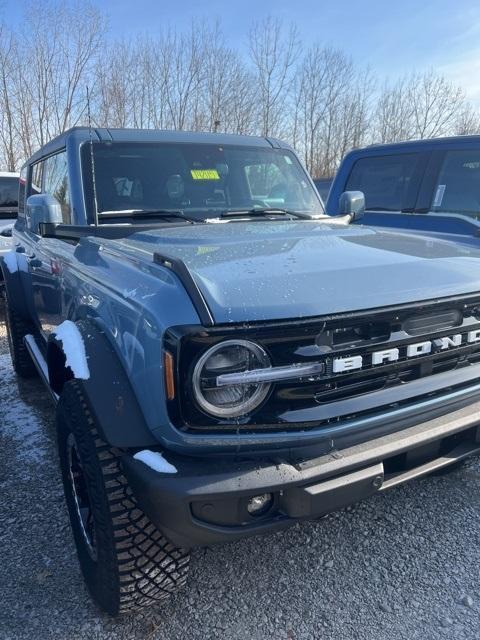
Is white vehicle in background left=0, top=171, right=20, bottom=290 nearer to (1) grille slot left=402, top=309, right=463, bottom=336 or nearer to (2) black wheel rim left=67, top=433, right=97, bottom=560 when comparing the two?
(2) black wheel rim left=67, top=433, right=97, bottom=560

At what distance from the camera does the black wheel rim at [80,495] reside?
7.21 feet

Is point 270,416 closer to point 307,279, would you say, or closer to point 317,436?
point 317,436

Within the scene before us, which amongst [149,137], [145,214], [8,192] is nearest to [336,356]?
[145,214]

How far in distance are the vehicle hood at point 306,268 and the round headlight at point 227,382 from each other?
0.12 metres

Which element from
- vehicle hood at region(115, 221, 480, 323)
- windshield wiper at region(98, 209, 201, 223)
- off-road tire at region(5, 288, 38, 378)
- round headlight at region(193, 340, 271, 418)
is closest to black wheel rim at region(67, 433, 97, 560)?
round headlight at region(193, 340, 271, 418)

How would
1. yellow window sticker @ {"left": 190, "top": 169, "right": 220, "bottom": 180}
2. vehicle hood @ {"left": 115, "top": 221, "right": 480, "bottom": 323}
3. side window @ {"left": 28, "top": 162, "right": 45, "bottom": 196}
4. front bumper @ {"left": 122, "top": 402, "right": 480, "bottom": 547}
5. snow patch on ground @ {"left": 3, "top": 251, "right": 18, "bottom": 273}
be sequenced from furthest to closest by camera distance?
snow patch on ground @ {"left": 3, "top": 251, "right": 18, "bottom": 273}
side window @ {"left": 28, "top": 162, "right": 45, "bottom": 196}
yellow window sticker @ {"left": 190, "top": 169, "right": 220, "bottom": 180}
vehicle hood @ {"left": 115, "top": 221, "right": 480, "bottom": 323}
front bumper @ {"left": 122, "top": 402, "right": 480, "bottom": 547}

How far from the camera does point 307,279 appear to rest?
185cm

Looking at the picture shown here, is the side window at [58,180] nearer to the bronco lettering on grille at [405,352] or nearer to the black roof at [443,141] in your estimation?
the bronco lettering on grille at [405,352]

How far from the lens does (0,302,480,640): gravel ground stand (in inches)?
80.0

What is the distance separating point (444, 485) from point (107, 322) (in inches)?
84.7

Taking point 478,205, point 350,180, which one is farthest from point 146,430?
point 350,180

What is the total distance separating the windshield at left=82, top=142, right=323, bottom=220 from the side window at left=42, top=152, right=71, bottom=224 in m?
0.24

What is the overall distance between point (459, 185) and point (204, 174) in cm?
287

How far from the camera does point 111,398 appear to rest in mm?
1817
